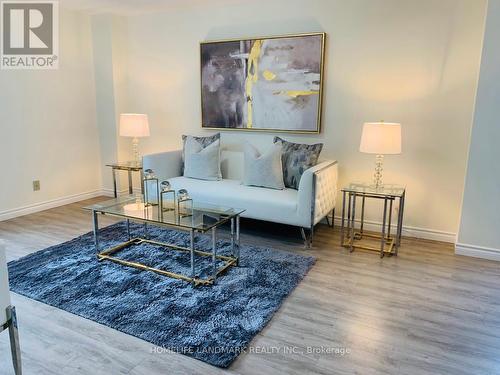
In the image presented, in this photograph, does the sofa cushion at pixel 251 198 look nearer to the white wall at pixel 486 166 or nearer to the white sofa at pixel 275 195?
the white sofa at pixel 275 195

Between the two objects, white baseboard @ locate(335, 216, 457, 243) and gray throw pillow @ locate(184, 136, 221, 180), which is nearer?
white baseboard @ locate(335, 216, 457, 243)

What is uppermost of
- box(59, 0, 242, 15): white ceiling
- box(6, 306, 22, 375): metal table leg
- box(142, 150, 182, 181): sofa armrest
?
box(59, 0, 242, 15): white ceiling

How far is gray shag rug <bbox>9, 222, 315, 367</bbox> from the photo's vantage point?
79.5 inches

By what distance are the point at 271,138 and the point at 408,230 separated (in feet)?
5.61

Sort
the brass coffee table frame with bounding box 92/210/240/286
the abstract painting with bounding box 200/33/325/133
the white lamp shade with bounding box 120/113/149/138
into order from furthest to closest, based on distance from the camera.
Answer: the white lamp shade with bounding box 120/113/149/138
the abstract painting with bounding box 200/33/325/133
the brass coffee table frame with bounding box 92/210/240/286

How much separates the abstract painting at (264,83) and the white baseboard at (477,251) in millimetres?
1724

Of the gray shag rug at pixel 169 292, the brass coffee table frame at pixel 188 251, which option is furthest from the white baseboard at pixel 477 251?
the brass coffee table frame at pixel 188 251

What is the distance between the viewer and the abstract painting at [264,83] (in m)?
3.80

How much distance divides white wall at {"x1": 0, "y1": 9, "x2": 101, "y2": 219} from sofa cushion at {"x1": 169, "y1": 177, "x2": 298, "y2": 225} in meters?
1.77

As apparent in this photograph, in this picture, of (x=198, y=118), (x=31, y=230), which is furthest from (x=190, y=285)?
(x=198, y=118)

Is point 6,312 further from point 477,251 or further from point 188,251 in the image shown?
point 477,251

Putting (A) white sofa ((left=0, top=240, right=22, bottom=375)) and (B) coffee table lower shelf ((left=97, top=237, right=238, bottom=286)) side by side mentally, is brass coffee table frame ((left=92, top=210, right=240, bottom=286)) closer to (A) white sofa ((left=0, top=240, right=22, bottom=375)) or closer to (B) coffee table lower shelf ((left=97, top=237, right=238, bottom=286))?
(B) coffee table lower shelf ((left=97, top=237, right=238, bottom=286))

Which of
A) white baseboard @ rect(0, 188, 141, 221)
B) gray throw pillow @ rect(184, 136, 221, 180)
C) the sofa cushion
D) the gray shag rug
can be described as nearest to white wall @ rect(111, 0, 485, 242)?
gray throw pillow @ rect(184, 136, 221, 180)

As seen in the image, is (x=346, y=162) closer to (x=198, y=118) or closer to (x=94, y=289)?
(x=198, y=118)
